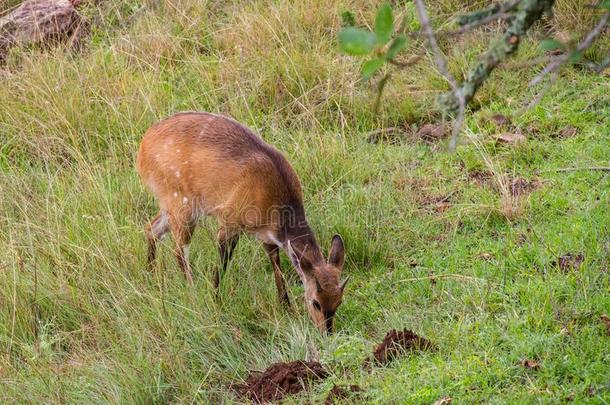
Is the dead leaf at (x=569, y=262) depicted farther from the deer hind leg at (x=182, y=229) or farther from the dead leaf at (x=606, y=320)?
the deer hind leg at (x=182, y=229)

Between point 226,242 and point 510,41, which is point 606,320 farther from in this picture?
point 226,242

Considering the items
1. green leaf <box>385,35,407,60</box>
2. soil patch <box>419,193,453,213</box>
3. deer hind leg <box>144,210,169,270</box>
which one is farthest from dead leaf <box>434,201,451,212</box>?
green leaf <box>385,35,407,60</box>

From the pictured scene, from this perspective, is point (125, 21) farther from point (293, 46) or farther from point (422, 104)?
point (422, 104)

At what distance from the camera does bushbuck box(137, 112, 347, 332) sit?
682 cm

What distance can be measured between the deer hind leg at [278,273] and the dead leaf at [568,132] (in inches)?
107

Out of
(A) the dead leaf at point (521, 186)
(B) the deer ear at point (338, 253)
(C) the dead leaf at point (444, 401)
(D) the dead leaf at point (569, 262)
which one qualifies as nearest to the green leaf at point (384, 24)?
(C) the dead leaf at point (444, 401)

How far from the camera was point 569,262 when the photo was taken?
5992 millimetres

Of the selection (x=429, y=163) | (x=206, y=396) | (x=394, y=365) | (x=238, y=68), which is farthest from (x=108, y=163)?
(x=394, y=365)

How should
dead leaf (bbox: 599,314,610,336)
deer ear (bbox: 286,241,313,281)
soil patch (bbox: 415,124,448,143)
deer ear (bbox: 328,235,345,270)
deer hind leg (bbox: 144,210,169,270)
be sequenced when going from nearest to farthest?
dead leaf (bbox: 599,314,610,336) → deer ear (bbox: 286,241,313,281) → deer ear (bbox: 328,235,345,270) → deer hind leg (bbox: 144,210,169,270) → soil patch (bbox: 415,124,448,143)

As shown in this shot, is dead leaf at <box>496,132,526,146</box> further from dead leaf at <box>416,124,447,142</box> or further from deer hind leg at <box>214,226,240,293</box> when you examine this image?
deer hind leg at <box>214,226,240,293</box>

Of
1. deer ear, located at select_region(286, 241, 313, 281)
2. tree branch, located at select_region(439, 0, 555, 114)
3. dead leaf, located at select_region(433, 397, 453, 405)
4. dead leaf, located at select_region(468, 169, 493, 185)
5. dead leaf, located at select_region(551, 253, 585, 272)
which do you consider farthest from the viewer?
dead leaf, located at select_region(468, 169, 493, 185)

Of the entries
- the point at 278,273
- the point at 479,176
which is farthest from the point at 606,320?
the point at 479,176

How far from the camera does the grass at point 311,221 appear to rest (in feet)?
17.3

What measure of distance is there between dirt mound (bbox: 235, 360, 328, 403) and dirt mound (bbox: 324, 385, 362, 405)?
0.23 meters
